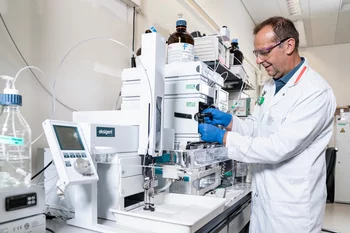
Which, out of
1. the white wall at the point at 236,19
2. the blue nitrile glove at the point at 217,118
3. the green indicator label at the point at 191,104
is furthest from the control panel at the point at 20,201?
the white wall at the point at 236,19

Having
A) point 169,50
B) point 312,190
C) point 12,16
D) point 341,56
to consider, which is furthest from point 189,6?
point 341,56

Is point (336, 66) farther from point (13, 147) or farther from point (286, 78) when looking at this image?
point (13, 147)

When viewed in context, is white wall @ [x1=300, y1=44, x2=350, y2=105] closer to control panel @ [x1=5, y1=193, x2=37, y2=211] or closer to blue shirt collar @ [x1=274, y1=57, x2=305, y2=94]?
blue shirt collar @ [x1=274, y1=57, x2=305, y2=94]

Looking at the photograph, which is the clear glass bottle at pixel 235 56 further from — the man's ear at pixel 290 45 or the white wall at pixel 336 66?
the white wall at pixel 336 66

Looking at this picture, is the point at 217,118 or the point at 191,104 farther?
the point at 217,118

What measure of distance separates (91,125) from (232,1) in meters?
3.50

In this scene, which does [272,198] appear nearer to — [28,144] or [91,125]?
[91,125]

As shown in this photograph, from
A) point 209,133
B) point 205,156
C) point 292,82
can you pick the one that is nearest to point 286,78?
point 292,82

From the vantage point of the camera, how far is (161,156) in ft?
3.85

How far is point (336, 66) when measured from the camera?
18.5 ft

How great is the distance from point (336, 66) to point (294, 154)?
17.2 ft

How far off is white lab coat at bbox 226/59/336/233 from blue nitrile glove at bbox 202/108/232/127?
201mm

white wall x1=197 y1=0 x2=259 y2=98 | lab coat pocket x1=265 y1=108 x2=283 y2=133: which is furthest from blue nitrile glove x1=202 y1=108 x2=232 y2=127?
white wall x1=197 y1=0 x2=259 y2=98

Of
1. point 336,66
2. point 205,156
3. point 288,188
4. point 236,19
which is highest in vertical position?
point 236,19
